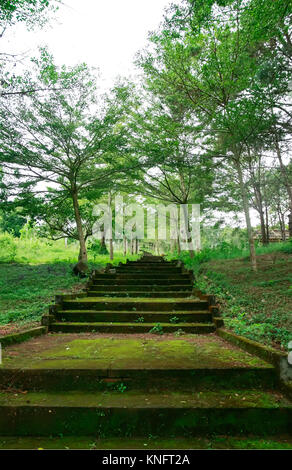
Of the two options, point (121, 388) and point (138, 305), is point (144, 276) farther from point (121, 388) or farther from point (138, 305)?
point (121, 388)

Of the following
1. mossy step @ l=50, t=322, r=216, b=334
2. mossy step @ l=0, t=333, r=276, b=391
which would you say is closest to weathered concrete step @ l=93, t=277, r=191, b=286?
mossy step @ l=50, t=322, r=216, b=334

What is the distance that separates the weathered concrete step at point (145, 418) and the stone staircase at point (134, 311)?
2.73 meters

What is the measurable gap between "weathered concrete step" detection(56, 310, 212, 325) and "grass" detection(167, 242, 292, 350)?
2.05ft

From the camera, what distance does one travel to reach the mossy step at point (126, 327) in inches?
206

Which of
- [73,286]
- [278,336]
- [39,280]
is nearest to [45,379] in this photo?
[278,336]

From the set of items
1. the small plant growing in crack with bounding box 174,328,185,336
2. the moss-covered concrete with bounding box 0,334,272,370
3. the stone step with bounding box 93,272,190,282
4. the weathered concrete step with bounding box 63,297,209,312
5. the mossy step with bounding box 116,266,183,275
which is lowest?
the small plant growing in crack with bounding box 174,328,185,336

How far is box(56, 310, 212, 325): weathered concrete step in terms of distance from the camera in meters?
5.68

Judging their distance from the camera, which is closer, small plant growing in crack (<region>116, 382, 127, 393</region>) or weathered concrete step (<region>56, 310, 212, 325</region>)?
small plant growing in crack (<region>116, 382, 127, 393</region>)

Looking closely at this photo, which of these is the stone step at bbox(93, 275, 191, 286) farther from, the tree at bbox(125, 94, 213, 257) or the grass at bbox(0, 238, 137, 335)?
the tree at bbox(125, 94, 213, 257)

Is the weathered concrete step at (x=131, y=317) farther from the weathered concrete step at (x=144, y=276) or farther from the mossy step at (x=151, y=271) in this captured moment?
the mossy step at (x=151, y=271)

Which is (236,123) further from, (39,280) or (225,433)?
(39,280)

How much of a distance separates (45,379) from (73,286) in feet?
20.5

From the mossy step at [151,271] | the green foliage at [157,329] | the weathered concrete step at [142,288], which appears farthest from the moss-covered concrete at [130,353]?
the mossy step at [151,271]

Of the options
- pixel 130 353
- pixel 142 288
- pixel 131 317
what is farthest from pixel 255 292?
pixel 130 353
